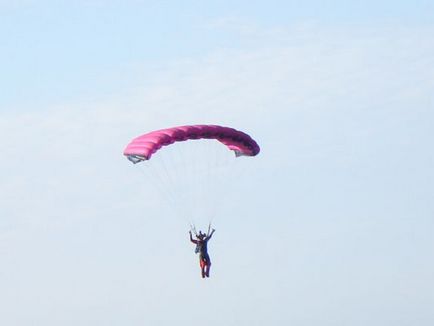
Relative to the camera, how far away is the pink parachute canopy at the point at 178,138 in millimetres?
68625

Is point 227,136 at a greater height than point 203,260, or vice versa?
point 227,136

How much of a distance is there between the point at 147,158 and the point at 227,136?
161 inches

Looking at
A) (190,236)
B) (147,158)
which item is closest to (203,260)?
(190,236)

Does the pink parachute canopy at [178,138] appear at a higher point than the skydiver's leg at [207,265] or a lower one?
higher

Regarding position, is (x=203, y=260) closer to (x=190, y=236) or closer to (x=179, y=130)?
(x=190, y=236)

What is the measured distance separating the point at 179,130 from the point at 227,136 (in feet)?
7.60

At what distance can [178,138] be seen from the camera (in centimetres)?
6912

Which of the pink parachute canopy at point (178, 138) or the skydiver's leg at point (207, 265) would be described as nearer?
the pink parachute canopy at point (178, 138)

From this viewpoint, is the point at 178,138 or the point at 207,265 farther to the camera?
the point at 207,265

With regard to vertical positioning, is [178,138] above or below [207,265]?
above

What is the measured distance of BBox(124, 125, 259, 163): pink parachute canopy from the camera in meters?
68.6

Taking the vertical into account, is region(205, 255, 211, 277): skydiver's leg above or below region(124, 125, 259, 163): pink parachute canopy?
below

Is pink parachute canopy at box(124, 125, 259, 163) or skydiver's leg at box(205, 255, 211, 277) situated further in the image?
skydiver's leg at box(205, 255, 211, 277)

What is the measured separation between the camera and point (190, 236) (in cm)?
7088
